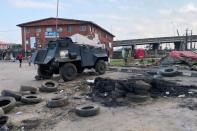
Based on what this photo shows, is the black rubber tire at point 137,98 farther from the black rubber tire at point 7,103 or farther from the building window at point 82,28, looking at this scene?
the building window at point 82,28


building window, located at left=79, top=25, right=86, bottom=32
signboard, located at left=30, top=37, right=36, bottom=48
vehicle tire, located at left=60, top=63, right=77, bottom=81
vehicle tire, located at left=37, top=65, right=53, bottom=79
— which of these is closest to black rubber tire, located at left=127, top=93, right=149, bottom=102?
vehicle tire, located at left=60, top=63, right=77, bottom=81

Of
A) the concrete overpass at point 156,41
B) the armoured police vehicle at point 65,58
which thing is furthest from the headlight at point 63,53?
the concrete overpass at point 156,41

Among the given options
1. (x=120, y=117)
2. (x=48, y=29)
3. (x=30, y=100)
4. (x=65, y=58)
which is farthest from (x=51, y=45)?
(x=48, y=29)

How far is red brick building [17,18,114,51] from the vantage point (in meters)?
72.8

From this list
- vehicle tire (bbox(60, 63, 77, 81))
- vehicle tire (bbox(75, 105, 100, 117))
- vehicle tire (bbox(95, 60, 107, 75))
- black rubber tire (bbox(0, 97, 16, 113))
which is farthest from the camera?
vehicle tire (bbox(95, 60, 107, 75))

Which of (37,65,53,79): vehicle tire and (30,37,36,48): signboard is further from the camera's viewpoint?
(30,37,36,48): signboard

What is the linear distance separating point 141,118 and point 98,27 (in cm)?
7086

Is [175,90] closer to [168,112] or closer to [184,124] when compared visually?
[168,112]

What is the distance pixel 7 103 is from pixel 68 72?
713 cm

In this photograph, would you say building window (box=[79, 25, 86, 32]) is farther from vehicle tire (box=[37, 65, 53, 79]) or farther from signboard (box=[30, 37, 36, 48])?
vehicle tire (box=[37, 65, 53, 79])

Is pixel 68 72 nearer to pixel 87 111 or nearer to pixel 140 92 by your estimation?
pixel 140 92

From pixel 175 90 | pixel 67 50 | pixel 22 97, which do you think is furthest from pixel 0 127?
pixel 67 50

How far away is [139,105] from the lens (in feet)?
35.2

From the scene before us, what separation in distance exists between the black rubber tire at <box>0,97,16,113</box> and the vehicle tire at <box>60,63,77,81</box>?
6659mm
